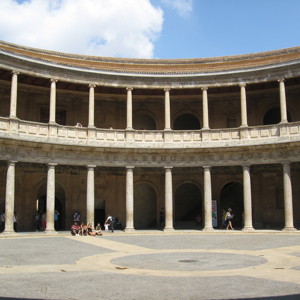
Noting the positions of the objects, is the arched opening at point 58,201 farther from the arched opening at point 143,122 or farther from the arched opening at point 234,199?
the arched opening at point 234,199

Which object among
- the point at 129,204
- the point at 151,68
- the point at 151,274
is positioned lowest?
the point at 151,274

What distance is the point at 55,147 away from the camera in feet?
85.4

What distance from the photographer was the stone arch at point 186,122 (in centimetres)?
3253

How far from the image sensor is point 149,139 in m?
28.4

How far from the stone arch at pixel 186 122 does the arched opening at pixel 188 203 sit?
13.9 feet

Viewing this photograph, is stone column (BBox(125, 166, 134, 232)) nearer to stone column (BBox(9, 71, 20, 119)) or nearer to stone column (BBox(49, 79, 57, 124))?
stone column (BBox(49, 79, 57, 124))

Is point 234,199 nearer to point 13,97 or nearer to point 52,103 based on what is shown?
point 52,103

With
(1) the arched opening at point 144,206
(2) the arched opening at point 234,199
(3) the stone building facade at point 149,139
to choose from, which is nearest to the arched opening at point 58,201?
(3) the stone building facade at point 149,139

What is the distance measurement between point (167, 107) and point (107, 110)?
5.14 m

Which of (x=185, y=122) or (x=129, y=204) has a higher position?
(x=185, y=122)

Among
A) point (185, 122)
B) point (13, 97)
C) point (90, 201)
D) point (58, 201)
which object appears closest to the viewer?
point (13, 97)

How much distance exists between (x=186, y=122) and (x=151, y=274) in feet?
75.8

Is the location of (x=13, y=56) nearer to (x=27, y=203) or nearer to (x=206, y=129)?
(x=27, y=203)

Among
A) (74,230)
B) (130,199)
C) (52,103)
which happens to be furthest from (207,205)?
(52,103)
